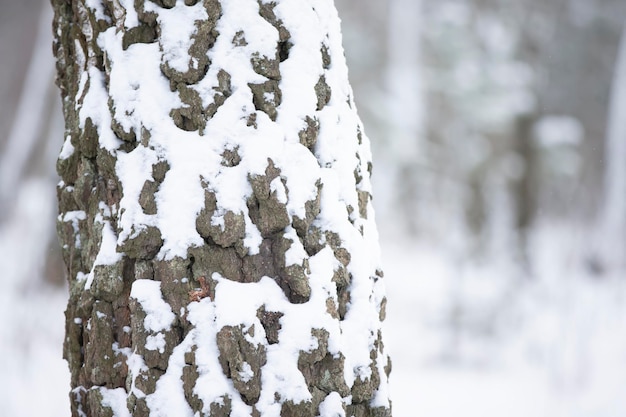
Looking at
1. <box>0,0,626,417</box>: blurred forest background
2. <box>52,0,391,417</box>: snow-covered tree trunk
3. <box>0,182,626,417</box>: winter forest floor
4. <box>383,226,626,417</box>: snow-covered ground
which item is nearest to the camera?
<box>52,0,391,417</box>: snow-covered tree trunk

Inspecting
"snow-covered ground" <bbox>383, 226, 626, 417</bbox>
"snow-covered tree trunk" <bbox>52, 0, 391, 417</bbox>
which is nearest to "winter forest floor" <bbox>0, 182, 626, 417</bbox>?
"snow-covered ground" <bbox>383, 226, 626, 417</bbox>

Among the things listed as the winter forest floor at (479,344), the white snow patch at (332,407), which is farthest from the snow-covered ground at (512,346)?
the white snow patch at (332,407)

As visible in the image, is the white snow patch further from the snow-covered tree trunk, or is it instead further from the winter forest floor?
the winter forest floor

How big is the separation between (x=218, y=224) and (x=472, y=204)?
7642 mm

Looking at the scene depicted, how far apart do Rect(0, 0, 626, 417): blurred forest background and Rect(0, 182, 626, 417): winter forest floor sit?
21 mm

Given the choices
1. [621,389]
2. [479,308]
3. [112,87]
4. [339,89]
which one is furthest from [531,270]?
[112,87]

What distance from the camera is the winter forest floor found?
12.0 ft

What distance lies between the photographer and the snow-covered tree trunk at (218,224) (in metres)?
1.29

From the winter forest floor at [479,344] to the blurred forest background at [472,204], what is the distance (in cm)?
2

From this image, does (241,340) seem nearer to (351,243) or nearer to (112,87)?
(351,243)

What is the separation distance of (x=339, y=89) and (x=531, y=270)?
19.0 feet

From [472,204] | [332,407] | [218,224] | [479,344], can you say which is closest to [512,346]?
[479,344]

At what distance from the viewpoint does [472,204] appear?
8.44 m

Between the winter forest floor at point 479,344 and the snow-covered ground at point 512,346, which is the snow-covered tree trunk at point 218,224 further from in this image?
the snow-covered ground at point 512,346
